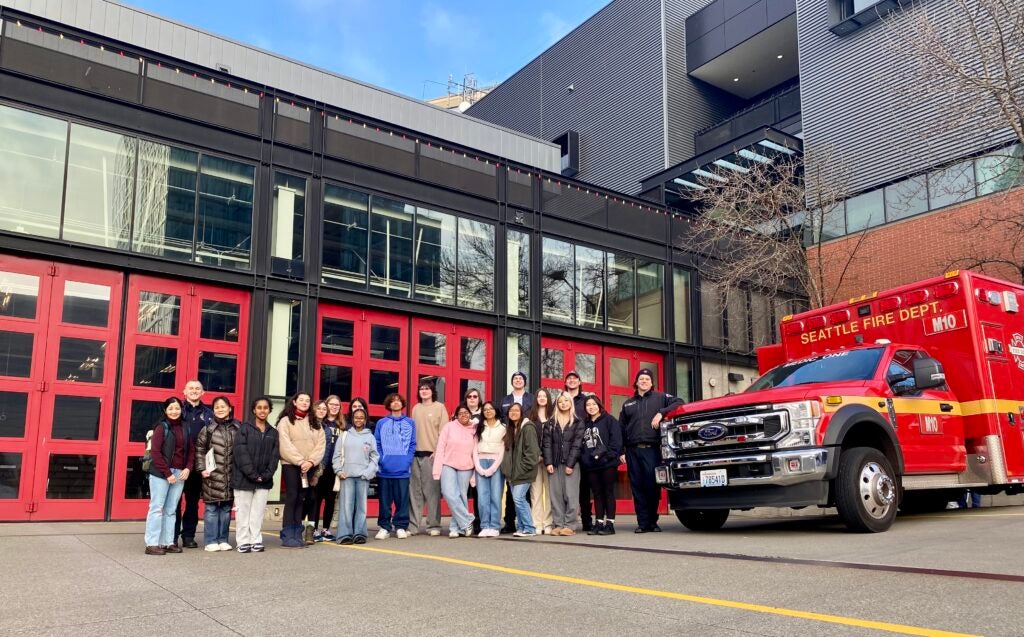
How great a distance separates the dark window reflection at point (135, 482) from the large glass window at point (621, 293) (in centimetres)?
1125

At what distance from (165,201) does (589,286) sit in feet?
32.5

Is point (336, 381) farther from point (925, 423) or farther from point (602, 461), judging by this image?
point (925, 423)

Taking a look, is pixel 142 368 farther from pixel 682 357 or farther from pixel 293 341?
pixel 682 357

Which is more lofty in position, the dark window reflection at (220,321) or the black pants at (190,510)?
the dark window reflection at (220,321)

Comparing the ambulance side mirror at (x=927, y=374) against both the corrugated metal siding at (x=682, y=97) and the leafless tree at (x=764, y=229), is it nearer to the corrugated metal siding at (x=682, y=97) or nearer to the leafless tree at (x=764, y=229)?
the leafless tree at (x=764, y=229)

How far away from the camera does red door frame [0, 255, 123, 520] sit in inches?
492

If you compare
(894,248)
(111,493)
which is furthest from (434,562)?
(894,248)

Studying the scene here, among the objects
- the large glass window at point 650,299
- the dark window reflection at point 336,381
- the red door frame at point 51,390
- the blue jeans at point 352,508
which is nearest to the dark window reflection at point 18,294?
the red door frame at point 51,390

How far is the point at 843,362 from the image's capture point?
10008mm

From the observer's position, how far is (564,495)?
1098 centimetres

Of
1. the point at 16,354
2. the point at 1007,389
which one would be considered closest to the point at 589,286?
the point at 1007,389

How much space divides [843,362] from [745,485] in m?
2.25

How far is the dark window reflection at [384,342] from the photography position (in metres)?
16.3

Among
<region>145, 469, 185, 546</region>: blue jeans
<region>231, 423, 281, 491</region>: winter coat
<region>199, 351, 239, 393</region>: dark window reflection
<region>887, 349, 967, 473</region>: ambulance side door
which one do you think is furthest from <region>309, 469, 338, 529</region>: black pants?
<region>887, 349, 967, 473</region>: ambulance side door
